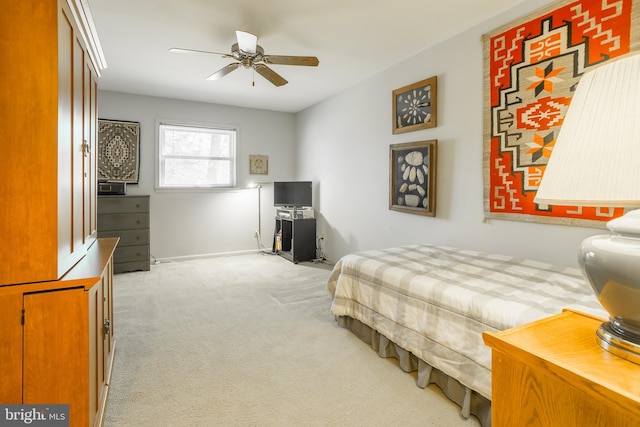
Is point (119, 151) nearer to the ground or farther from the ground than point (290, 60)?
A: nearer to the ground

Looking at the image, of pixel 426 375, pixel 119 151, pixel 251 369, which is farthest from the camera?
pixel 119 151

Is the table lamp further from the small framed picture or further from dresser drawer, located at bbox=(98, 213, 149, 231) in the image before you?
the small framed picture

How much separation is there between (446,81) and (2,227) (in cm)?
334

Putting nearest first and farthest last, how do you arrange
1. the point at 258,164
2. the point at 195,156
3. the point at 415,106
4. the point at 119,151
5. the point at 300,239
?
the point at 415,106, the point at 119,151, the point at 300,239, the point at 195,156, the point at 258,164

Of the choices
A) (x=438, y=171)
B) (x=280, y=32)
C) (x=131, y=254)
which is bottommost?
(x=131, y=254)

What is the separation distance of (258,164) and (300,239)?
166 cm

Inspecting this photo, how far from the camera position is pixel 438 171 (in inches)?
130

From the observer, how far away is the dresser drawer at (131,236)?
14.6 ft

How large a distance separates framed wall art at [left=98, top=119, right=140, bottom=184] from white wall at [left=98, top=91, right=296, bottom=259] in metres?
0.10

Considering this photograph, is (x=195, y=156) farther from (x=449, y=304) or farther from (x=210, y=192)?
(x=449, y=304)

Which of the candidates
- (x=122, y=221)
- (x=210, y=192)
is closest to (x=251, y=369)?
(x=122, y=221)

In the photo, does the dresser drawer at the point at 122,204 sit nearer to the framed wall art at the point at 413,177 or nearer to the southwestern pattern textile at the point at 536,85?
the framed wall art at the point at 413,177

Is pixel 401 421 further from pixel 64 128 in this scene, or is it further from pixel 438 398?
pixel 64 128

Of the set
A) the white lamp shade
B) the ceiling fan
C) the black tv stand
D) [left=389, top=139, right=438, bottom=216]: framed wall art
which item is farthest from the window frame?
the white lamp shade
